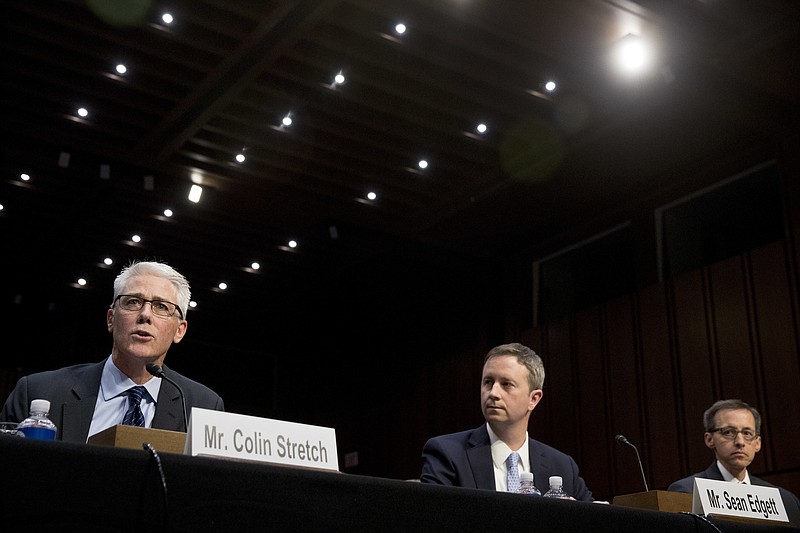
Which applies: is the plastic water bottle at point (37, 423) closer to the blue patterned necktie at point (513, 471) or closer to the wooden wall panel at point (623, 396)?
the blue patterned necktie at point (513, 471)

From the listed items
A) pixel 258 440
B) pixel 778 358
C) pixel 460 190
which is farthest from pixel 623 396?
pixel 258 440

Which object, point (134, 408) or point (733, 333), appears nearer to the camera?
point (134, 408)

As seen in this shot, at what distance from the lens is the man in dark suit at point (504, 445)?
310 centimetres

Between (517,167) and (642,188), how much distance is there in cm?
135

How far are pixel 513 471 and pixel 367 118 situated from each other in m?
4.32

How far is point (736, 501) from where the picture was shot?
94.3 inches

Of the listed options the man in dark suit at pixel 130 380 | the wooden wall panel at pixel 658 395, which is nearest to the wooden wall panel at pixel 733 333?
the wooden wall panel at pixel 658 395

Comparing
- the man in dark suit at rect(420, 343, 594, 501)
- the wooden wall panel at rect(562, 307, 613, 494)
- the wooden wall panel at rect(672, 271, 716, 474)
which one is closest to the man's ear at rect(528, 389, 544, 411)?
the man in dark suit at rect(420, 343, 594, 501)

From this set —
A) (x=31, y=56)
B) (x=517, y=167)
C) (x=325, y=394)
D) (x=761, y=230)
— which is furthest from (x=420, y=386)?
(x=31, y=56)

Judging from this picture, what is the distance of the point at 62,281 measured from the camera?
10.1m

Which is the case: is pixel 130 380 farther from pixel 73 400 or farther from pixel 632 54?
pixel 632 54

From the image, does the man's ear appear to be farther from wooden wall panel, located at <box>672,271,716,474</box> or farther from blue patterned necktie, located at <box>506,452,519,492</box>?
wooden wall panel, located at <box>672,271,716,474</box>

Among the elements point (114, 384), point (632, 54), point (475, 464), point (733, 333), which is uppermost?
point (632, 54)

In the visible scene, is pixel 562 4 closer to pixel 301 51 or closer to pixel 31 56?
pixel 301 51
